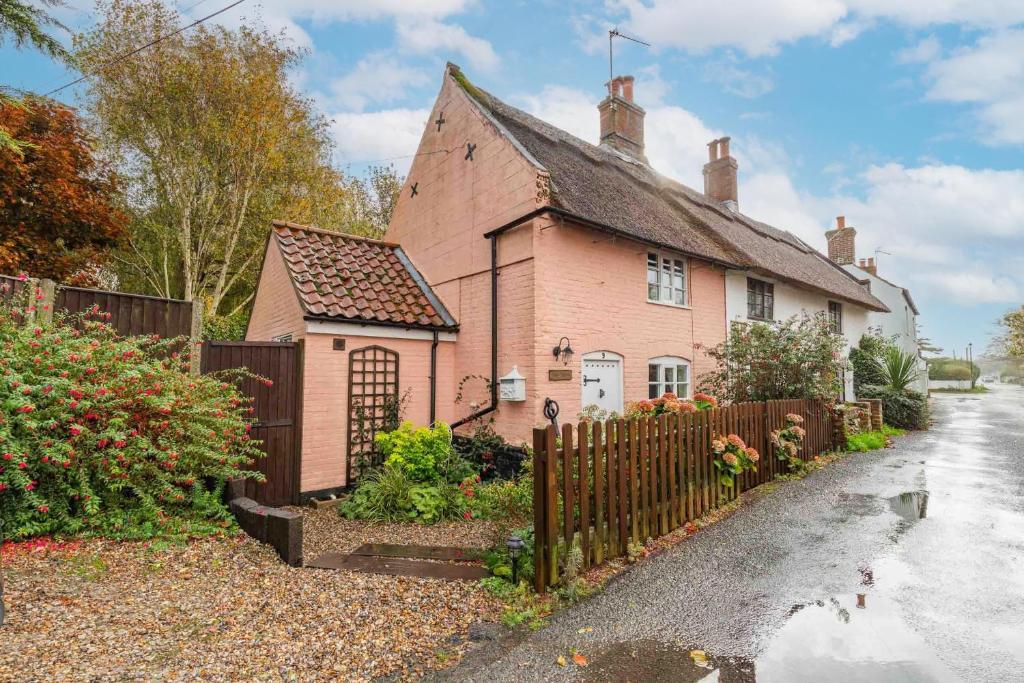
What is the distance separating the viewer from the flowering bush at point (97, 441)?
13.4 ft

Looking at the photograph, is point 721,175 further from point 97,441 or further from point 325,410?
point 97,441

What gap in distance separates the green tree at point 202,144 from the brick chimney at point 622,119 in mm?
10205

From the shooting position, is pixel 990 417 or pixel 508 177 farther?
pixel 990 417

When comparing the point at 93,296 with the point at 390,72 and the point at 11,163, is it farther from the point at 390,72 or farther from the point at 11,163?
the point at 11,163

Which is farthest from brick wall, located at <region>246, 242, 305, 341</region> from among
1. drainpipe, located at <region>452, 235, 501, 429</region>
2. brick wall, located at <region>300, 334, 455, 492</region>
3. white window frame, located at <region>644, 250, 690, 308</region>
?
white window frame, located at <region>644, 250, 690, 308</region>

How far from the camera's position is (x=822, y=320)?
10680 mm

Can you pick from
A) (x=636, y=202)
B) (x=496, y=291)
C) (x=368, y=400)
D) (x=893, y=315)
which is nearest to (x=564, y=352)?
(x=496, y=291)

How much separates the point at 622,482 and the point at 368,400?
5349 millimetres

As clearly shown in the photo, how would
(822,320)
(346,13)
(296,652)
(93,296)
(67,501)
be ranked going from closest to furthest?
(296,652) → (67,501) → (93,296) → (346,13) → (822,320)

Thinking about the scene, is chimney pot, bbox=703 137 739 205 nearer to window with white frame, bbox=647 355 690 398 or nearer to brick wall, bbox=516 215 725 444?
brick wall, bbox=516 215 725 444

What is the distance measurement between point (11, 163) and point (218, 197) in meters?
5.18

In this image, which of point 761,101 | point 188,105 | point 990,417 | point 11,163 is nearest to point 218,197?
point 188,105

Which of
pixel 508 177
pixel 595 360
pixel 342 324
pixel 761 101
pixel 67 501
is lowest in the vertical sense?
pixel 67 501

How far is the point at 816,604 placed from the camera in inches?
151
